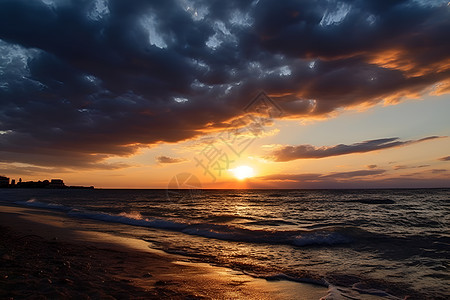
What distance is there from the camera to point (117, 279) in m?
6.33

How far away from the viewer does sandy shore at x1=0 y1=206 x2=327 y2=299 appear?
5.12 meters

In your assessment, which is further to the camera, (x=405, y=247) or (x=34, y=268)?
(x=405, y=247)

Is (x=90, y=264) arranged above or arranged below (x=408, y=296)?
above

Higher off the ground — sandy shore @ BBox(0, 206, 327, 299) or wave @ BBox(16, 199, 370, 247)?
sandy shore @ BBox(0, 206, 327, 299)

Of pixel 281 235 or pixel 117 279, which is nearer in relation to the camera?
pixel 117 279

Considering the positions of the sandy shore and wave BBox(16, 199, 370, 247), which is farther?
wave BBox(16, 199, 370, 247)

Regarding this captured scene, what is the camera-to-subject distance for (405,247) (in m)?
12.2

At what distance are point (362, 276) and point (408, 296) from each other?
154 centimetres

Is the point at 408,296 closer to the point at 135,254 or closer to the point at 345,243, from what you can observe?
the point at 345,243

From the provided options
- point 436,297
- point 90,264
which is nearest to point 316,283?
point 436,297

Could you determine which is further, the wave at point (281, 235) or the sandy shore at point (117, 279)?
the wave at point (281, 235)

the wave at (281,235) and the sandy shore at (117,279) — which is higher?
the sandy shore at (117,279)

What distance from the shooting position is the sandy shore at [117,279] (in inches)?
202

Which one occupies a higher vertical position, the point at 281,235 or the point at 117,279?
the point at 117,279
